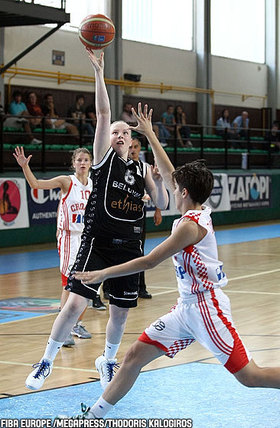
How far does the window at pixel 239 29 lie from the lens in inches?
1045

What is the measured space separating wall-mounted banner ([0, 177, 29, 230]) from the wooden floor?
2470mm

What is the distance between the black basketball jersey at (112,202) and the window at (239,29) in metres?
21.1

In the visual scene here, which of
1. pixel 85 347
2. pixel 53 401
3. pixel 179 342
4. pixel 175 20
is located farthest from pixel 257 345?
pixel 175 20

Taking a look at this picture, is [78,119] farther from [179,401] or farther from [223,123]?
[179,401]

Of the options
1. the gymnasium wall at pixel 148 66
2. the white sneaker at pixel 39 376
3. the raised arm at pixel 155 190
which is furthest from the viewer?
the gymnasium wall at pixel 148 66

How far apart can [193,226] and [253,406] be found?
5.29 ft

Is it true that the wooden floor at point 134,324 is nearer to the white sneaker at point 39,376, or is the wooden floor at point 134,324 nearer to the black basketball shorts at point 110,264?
the white sneaker at point 39,376

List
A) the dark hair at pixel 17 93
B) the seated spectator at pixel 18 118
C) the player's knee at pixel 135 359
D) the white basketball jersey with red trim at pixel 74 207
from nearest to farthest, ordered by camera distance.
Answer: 1. the player's knee at pixel 135 359
2. the white basketball jersey with red trim at pixel 74 207
3. the seated spectator at pixel 18 118
4. the dark hair at pixel 17 93

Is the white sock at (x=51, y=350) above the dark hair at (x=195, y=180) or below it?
below

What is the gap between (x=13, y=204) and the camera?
50.0 feet

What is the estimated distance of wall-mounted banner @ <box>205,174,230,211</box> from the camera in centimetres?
2045

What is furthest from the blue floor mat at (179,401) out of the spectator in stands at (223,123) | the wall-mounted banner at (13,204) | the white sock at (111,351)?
the spectator in stands at (223,123)

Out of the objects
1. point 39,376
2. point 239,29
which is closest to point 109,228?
point 39,376
